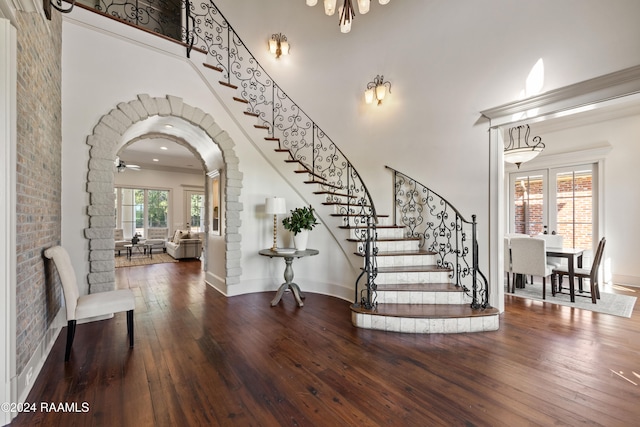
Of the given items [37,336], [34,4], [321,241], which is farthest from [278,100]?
[37,336]

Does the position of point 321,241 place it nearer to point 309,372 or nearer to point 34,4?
point 309,372

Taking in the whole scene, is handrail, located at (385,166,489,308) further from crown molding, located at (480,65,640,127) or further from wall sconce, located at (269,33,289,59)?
wall sconce, located at (269,33,289,59)

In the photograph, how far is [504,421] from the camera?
1.74 m

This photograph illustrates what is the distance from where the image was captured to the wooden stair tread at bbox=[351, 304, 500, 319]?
3117 millimetres

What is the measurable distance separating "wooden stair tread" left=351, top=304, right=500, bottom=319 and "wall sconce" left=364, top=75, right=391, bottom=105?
3651 millimetres

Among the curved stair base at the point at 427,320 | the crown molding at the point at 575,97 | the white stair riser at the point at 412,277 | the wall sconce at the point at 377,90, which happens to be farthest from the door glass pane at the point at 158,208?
the crown molding at the point at 575,97

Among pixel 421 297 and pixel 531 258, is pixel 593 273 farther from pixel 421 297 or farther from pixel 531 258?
pixel 421 297

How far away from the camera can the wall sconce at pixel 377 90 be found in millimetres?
5055

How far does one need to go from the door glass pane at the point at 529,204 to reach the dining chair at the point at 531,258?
84.2 inches

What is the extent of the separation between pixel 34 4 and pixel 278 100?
14.9ft

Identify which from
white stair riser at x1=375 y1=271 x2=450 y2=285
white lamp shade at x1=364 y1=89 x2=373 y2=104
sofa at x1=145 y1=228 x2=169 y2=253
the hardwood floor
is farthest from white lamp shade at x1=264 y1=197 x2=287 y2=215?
sofa at x1=145 y1=228 x2=169 y2=253

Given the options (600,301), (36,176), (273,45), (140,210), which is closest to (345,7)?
(273,45)

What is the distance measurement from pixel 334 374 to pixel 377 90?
4.65 m

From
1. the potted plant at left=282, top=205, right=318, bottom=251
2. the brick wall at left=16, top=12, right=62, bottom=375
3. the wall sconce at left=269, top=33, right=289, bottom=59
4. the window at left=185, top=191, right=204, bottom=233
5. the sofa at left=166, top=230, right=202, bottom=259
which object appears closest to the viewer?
the brick wall at left=16, top=12, right=62, bottom=375
